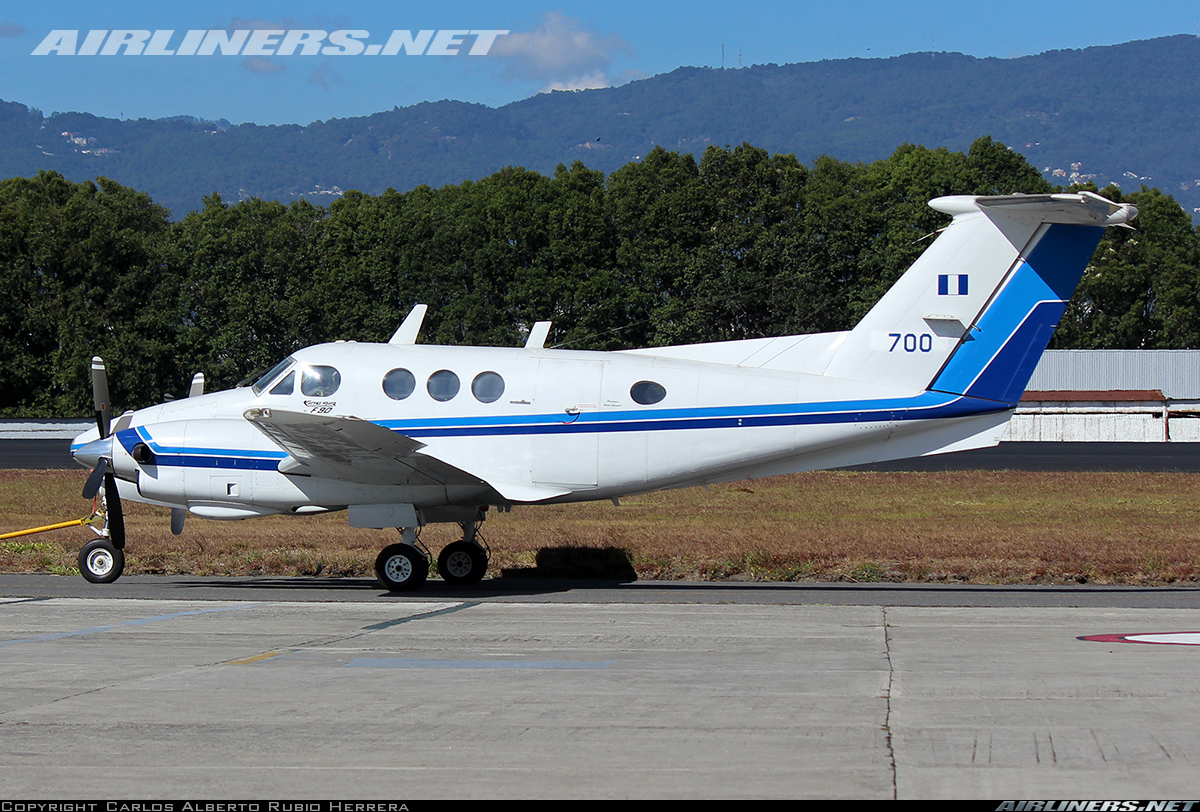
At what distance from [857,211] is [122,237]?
131ft

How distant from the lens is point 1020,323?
14.2 meters

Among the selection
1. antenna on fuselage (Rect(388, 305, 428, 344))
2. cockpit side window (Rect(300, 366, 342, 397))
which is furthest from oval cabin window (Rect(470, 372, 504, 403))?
cockpit side window (Rect(300, 366, 342, 397))

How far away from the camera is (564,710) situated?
7.92 metres

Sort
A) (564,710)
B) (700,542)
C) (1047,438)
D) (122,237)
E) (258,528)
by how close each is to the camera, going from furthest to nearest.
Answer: (122,237) → (1047,438) → (258,528) → (700,542) → (564,710)

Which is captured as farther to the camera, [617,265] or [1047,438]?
[617,265]

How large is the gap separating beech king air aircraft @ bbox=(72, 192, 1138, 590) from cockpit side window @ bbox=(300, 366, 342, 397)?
0.02 meters

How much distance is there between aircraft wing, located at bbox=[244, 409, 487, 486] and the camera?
1365 centimetres

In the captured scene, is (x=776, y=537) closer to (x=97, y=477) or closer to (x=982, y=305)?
(x=982, y=305)

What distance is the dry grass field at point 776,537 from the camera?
15.9 metres

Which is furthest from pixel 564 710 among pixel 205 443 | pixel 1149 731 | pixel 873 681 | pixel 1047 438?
pixel 1047 438

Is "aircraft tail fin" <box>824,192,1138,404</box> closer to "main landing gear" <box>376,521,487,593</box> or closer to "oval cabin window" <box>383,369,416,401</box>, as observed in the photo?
"main landing gear" <box>376,521,487,593</box>

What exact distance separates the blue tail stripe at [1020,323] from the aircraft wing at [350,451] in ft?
21.3

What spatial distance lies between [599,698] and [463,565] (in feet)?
24.2

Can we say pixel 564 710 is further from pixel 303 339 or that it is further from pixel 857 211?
pixel 857 211
